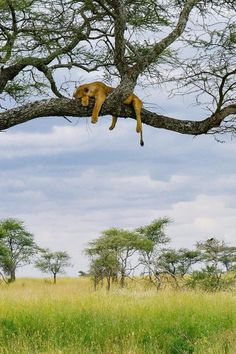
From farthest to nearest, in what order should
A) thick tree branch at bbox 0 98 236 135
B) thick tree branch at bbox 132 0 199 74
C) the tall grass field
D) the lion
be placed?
the tall grass field → thick tree branch at bbox 132 0 199 74 → the lion → thick tree branch at bbox 0 98 236 135

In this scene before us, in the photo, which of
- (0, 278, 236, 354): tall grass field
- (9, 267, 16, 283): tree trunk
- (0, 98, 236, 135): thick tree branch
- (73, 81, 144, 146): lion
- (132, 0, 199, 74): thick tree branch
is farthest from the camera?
(9, 267, 16, 283): tree trunk

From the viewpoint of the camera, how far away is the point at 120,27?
926 centimetres

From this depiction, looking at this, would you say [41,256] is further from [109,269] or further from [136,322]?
[136,322]

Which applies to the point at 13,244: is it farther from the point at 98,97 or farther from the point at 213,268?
the point at 98,97

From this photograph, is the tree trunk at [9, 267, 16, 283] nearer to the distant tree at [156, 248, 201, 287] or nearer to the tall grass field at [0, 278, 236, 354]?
the distant tree at [156, 248, 201, 287]

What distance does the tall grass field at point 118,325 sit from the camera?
9.69 m

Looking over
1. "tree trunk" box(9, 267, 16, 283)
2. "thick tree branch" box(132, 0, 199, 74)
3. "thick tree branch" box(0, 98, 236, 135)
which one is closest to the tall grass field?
"thick tree branch" box(0, 98, 236, 135)

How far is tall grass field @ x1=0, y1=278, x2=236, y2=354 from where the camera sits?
9688 mm

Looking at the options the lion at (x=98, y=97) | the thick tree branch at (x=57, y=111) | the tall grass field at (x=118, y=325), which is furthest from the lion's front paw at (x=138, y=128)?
the tall grass field at (x=118, y=325)

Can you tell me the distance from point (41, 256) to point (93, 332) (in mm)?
27674

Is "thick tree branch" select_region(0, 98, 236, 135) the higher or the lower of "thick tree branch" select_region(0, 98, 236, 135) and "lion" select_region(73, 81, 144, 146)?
the lower

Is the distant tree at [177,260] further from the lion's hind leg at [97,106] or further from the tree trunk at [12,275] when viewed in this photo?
the lion's hind leg at [97,106]

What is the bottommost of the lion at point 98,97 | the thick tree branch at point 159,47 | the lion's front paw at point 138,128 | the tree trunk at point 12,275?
the tree trunk at point 12,275

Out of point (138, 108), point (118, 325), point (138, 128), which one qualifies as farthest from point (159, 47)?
point (118, 325)
